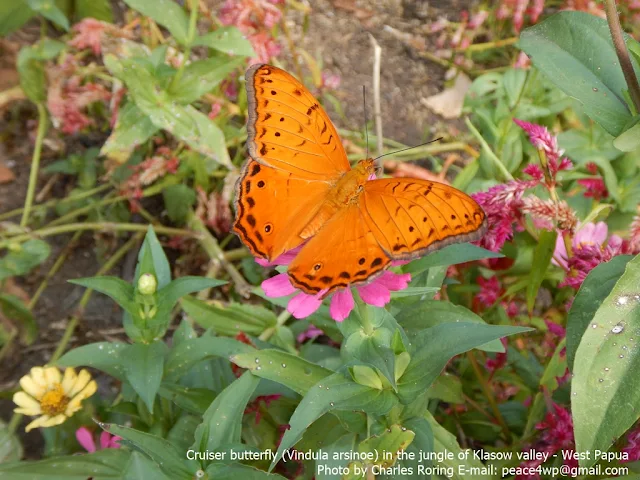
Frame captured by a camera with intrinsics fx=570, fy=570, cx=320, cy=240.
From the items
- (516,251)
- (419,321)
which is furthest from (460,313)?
(516,251)

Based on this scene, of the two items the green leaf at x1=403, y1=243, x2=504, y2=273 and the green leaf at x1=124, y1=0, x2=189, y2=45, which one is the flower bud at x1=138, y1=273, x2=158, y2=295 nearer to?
the green leaf at x1=403, y1=243, x2=504, y2=273

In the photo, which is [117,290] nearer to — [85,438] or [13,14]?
[85,438]

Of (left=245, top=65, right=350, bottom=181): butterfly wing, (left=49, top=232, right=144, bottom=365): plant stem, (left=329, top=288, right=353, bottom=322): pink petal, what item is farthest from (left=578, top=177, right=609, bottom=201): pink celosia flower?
(left=49, top=232, right=144, bottom=365): plant stem

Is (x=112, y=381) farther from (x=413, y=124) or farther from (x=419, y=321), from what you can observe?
(x=413, y=124)

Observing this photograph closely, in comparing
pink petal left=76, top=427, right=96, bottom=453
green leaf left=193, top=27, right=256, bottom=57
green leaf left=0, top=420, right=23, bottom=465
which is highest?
green leaf left=193, top=27, right=256, bottom=57

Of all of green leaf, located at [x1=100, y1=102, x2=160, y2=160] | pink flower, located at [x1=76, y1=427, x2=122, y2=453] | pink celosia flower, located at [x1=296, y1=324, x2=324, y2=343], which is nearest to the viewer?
pink flower, located at [x1=76, y1=427, x2=122, y2=453]

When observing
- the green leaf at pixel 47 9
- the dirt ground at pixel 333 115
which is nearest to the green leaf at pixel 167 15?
the green leaf at pixel 47 9

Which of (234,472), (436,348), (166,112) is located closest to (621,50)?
(436,348)

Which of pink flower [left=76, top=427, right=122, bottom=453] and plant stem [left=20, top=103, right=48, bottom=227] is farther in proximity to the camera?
plant stem [left=20, top=103, right=48, bottom=227]
